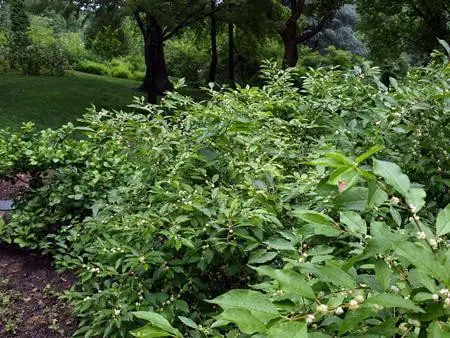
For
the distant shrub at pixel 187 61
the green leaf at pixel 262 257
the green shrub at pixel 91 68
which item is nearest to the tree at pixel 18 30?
the green shrub at pixel 91 68

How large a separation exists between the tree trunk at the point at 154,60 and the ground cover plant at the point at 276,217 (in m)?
8.68

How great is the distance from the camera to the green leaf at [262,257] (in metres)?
1.36

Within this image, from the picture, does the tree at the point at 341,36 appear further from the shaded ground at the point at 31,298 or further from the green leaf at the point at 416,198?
the green leaf at the point at 416,198

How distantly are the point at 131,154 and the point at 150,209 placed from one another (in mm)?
290

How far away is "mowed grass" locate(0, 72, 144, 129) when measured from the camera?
9212 millimetres

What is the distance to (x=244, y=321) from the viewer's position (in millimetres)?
655

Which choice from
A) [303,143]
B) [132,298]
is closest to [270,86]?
[303,143]

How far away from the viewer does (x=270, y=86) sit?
284cm

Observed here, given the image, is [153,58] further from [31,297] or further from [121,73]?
[31,297]

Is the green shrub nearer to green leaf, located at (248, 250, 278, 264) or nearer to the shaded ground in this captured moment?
the shaded ground

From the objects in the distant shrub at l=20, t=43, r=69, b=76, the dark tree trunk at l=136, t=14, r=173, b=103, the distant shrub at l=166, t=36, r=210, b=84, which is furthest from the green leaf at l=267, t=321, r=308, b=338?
the distant shrub at l=166, t=36, r=210, b=84

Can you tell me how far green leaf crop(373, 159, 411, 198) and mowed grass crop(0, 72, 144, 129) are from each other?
8416mm

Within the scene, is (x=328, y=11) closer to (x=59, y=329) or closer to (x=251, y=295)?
(x=59, y=329)

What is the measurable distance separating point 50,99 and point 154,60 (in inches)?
117
